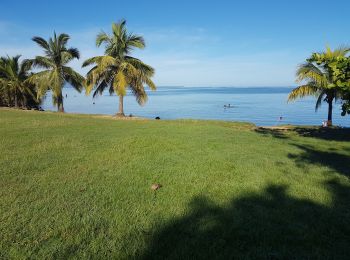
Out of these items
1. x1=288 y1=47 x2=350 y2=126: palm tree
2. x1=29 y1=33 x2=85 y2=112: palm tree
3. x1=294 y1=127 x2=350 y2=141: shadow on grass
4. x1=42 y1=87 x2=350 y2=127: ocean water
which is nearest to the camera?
x1=294 y1=127 x2=350 y2=141: shadow on grass

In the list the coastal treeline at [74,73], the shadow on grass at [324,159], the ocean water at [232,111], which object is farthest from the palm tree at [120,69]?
the shadow on grass at [324,159]

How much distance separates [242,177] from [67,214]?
3561mm

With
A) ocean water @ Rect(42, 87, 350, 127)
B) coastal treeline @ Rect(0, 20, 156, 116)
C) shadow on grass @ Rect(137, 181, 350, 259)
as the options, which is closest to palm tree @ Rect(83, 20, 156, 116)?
coastal treeline @ Rect(0, 20, 156, 116)

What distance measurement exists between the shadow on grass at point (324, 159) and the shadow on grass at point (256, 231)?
2603mm

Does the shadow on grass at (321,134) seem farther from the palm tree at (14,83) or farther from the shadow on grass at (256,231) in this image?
the palm tree at (14,83)

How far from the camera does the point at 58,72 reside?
94.6 feet

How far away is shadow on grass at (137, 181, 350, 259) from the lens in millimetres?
3907

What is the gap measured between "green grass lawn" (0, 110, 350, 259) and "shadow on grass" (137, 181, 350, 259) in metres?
0.01

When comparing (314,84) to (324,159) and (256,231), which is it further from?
(256,231)

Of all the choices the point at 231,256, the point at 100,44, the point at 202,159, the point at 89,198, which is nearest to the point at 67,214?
the point at 89,198

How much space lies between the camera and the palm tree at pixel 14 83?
1305 inches

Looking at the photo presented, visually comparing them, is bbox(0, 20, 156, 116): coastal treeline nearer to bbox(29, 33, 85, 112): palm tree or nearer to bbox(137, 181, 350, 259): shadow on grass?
bbox(29, 33, 85, 112): palm tree

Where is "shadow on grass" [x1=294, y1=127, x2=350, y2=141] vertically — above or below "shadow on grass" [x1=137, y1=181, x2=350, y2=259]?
below

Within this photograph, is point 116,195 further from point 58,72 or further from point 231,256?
point 58,72
